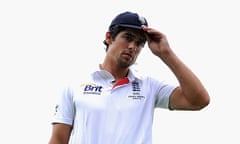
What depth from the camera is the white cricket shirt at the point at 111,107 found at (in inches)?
205

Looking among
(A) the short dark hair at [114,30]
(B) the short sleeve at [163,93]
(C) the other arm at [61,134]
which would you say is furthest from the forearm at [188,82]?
(C) the other arm at [61,134]

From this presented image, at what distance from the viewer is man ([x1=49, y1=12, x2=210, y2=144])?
5234 mm

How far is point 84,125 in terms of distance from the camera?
5281 millimetres

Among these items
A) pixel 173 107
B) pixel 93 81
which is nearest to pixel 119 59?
pixel 93 81

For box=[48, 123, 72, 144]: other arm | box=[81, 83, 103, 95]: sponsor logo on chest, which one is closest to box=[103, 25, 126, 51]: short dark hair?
box=[81, 83, 103, 95]: sponsor logo on chest

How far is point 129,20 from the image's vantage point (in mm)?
5562

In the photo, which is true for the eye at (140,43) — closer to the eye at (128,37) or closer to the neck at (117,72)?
the eye at (128,37)

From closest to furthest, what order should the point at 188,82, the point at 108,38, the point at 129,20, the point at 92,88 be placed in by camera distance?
the point at 188,82 → the point at 92,88 → the point at 129,20 → the point at 108,38

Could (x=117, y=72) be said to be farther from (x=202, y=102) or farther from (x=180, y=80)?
(x=202, y=102)

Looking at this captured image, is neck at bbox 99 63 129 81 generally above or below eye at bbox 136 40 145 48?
below

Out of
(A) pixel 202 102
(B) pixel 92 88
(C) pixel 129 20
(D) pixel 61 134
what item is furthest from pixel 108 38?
(A) pixel 202 102

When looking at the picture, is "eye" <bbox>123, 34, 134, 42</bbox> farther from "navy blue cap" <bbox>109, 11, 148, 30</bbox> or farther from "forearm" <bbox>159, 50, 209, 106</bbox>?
"forearm" <bbox>159, 50, 209, 106</bbox>

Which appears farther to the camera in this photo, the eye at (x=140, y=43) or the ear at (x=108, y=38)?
the ear at (x=108, y=38)

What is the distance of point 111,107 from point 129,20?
33.6 inches
